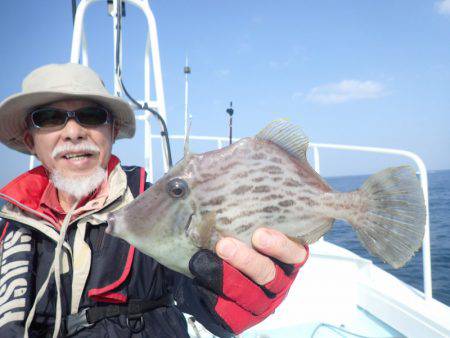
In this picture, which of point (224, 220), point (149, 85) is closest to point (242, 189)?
point (224, 220)

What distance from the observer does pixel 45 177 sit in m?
2.99

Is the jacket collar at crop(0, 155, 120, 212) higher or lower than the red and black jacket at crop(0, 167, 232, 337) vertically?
higher

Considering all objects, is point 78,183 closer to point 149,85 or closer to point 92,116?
point 92,116

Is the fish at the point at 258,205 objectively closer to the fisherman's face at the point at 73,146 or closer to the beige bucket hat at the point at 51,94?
the fisherman's face at the point at 73,146

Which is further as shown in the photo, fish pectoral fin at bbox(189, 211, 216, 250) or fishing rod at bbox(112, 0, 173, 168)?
fishing rod at bbox(112, 0, 173, 168)

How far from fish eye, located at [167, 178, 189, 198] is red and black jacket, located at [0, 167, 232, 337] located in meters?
0.82

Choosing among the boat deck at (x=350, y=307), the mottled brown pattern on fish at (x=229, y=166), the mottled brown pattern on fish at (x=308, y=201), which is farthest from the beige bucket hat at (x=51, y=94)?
the boat deck at (x=350, y=307)

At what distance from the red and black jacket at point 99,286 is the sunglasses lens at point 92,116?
898 mm

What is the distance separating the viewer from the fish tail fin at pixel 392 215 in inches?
66.1

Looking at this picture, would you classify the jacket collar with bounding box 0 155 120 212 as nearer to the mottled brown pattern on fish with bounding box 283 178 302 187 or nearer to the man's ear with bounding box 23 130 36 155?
the man's ear with bounding box 23 130 36 155

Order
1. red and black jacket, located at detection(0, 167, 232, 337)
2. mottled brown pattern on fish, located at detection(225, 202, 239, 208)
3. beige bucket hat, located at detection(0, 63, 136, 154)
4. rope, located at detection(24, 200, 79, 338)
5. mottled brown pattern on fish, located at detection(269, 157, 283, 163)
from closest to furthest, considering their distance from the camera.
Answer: mottled brown pattern on fish, located at detection(225, 202, 239, 208) → mottled brown pattern on fish, located at detection(269, 157, 283, 163) → rope, located at detection(24, 200, 79, 338) → red and black jacket, located at detection(0, 167, 232, 337) → beige bucket hat, located at detection(0, 63, 136, 154)

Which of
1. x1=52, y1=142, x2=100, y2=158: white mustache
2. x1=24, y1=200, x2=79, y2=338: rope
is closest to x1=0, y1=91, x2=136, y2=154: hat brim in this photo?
x1=52, y1=142, x2=100, y2=158: white mustache

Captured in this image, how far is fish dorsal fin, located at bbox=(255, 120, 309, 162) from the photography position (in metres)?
1.77

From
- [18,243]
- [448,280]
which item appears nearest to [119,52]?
[18,243]
